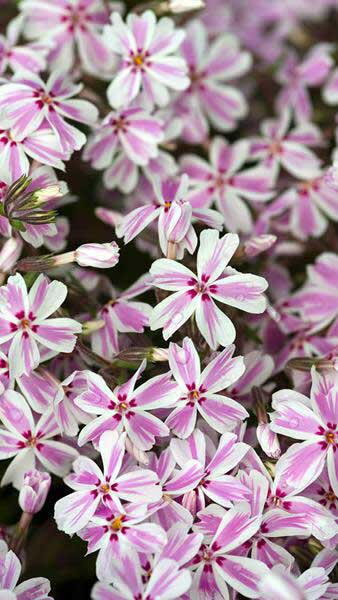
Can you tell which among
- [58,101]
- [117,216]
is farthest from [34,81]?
[117,216]

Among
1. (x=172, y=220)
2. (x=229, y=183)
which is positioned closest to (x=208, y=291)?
(x=172, y=220)

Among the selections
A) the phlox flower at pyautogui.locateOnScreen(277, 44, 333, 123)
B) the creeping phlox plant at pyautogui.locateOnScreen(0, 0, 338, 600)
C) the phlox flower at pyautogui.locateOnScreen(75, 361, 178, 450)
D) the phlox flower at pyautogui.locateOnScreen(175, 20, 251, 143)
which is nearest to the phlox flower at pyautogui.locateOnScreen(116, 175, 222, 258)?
the creeping phlox plant at pyautogui.locateOnScreen(0, 0, 338, 600)

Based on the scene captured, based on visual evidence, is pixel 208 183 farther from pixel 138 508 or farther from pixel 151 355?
pixel 138 508

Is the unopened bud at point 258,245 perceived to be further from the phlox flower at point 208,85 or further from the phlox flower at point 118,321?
the phlox flower at point 208,85

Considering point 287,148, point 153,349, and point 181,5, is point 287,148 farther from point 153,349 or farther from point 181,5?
point 153,349

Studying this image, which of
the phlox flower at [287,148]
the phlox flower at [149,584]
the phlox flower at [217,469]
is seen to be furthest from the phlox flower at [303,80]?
the phlox flower at [149,584]

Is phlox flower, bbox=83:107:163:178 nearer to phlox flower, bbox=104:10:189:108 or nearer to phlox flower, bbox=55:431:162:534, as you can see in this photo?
phlox flower, bbox=104:10:189:108
